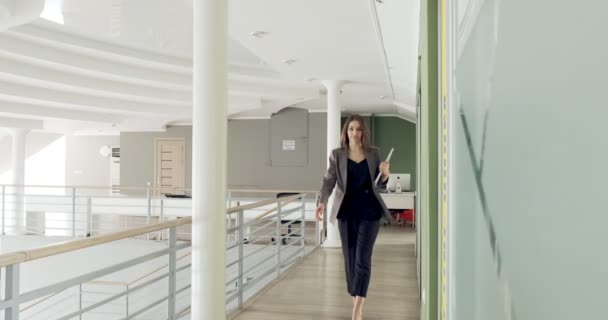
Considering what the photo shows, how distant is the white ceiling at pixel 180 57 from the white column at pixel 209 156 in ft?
2.89

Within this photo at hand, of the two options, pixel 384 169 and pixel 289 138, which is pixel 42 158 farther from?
pixel 384 169

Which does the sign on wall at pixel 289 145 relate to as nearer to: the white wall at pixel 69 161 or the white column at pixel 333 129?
the white column at pixel 333 129

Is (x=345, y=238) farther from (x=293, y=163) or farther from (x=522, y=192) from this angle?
(x=293, y=163)

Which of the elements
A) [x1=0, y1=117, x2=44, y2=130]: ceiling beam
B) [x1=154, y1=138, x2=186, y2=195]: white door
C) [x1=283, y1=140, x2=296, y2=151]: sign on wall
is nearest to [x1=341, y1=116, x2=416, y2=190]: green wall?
[x1=283, y1=140, x2=296, y2=151]: sign on wall

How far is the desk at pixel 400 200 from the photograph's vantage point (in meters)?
8.11

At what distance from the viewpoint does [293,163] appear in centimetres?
1073

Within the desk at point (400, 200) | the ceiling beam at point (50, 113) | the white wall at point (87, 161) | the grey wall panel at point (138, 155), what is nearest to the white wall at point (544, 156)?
the desk at point (400, 200)

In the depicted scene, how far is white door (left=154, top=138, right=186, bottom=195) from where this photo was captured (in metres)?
11.2

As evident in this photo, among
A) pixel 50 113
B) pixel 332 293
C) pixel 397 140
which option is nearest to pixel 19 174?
pixel 50 113

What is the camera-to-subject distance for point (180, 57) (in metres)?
7.02

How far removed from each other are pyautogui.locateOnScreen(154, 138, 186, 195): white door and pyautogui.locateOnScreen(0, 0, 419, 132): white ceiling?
126cm

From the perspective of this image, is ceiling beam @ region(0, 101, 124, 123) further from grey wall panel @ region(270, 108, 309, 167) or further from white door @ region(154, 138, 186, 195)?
grey wall panel @ region(270, 108, 309, 167)

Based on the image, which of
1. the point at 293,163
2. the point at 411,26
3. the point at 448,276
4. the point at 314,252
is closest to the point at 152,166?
the point at 293,163

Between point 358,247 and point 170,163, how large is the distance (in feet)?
29.9
